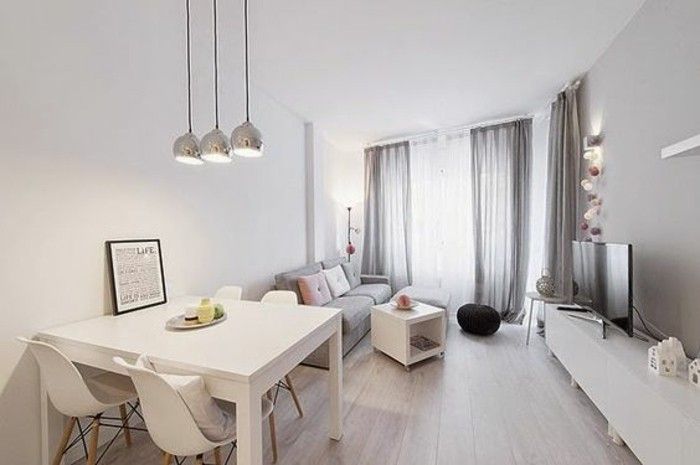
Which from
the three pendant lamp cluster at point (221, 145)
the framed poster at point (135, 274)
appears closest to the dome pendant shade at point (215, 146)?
the three pendant lamp cluster at point (221, 145)

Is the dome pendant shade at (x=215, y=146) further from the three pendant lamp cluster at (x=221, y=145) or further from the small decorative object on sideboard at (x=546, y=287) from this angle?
the small decorative object on sideboard at (x=546, y=287)

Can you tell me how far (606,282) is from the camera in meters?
1.97

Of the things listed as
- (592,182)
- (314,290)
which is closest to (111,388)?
(314,290)

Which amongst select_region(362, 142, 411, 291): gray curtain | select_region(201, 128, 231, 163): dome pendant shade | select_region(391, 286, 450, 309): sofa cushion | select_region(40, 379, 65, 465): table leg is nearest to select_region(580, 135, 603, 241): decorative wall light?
select_region(391, 286, 450, 309): sofa cushion

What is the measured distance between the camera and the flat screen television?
176 cm

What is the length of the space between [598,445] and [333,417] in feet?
5.02

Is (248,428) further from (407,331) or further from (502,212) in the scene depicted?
(502,212)

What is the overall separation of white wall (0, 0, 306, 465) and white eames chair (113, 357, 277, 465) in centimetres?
90

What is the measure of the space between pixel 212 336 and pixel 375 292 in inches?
105

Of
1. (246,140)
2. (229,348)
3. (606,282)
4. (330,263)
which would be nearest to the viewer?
(229,348)

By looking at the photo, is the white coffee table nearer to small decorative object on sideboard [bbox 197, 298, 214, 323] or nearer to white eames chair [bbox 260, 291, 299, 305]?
white eames chair [bbox 260, 291, 299, 305]

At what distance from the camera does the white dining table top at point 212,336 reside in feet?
3.72

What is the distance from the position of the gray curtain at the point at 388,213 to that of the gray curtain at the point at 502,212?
1014mm

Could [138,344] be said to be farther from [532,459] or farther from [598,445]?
[598,445]
